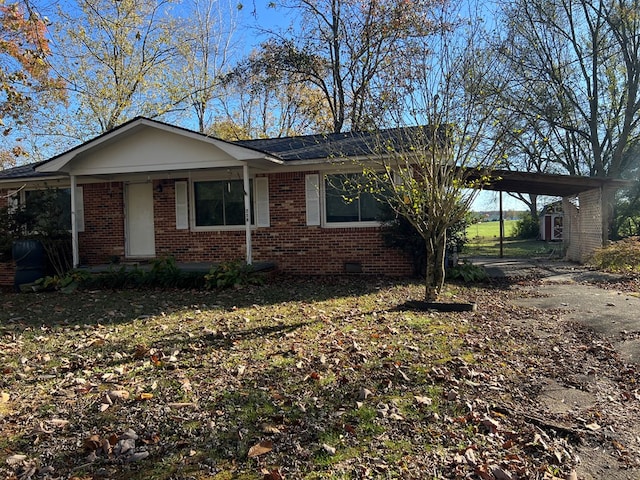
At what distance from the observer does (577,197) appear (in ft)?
57.8

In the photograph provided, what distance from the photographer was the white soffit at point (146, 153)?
11.0 m

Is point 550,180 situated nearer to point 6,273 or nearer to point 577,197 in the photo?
point 577,197

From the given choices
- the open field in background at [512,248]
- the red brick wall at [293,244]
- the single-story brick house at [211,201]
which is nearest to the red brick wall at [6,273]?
the single-story brick house at [211,201]

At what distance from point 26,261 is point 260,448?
11334 millimetres

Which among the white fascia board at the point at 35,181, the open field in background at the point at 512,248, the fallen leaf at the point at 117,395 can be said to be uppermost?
the white fascia board at the point at 35,181

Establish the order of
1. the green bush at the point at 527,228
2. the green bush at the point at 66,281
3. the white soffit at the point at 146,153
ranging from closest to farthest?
the green bush at the point at 66,281, the white soffit at the point at 146,153, the green bush at the point at 527,228

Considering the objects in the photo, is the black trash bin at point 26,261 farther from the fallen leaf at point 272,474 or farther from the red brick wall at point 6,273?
the fallen leaf at point 272,474

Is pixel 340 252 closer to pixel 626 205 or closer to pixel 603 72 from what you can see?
pixel 603 72

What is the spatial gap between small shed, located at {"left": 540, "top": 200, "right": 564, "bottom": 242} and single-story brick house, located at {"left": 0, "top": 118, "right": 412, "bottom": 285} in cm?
2228

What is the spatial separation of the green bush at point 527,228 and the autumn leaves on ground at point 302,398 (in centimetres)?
3232

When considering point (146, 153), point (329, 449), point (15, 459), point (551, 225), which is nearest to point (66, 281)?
Result: point (146, 153)

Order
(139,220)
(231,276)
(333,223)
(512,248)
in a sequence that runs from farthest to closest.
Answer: (512,248)
(139,220)
(333,223)
(231,276)

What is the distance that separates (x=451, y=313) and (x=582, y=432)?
399 cm

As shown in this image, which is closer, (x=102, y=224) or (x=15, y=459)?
(x=15, y=459)
